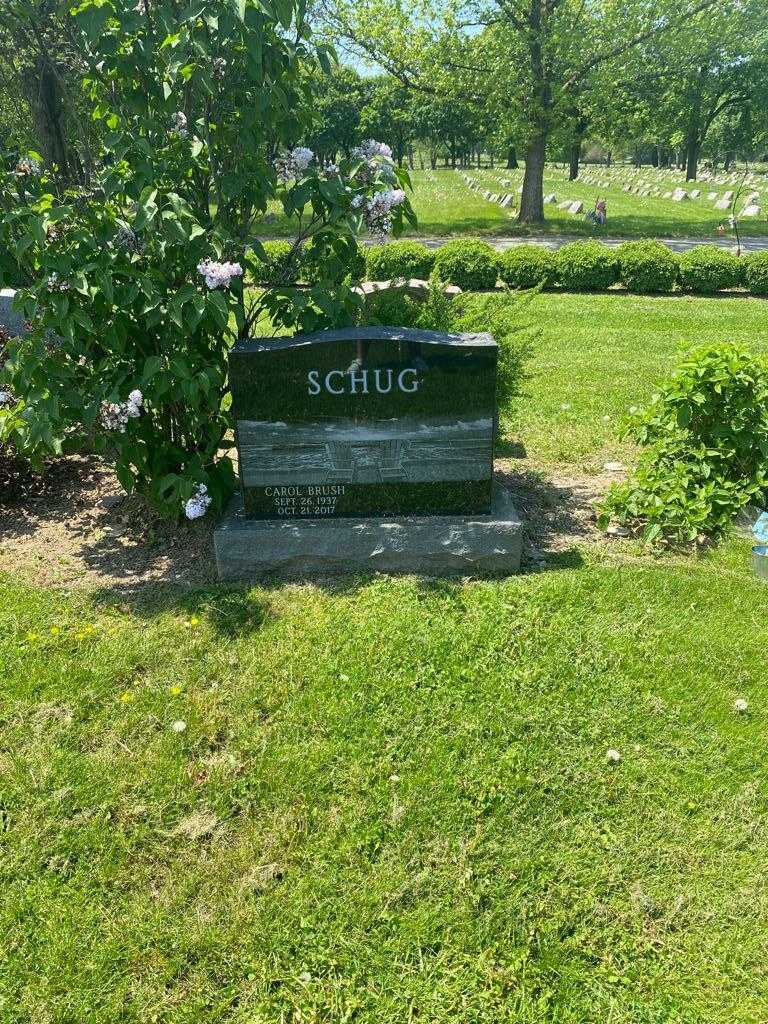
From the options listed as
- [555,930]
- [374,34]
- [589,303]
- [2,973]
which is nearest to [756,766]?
[555,930]

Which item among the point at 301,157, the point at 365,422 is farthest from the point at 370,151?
the point at 365,422

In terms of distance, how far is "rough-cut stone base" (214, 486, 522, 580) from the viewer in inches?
167

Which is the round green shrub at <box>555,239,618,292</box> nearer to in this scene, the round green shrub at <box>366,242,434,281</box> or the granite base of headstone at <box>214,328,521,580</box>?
the round green shrub at <box>366,242,434,281</box>

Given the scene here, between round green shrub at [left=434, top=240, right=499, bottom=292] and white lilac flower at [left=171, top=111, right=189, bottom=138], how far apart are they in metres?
9.51

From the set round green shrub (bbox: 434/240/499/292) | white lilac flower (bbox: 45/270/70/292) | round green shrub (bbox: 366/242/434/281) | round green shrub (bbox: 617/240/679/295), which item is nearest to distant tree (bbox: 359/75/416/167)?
round green shrub (bbox: 434/240/499/292)

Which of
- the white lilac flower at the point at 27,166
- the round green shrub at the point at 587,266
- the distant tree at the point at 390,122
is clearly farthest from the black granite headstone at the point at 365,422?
the distant tree at the point at 390,122

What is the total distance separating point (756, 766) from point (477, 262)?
11.5m

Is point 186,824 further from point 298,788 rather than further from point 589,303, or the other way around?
point 589,303

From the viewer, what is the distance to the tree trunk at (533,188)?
22.3m

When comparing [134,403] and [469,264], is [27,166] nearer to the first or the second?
[134,403]

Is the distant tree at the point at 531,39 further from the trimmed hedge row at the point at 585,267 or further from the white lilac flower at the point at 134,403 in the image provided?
the white lilac flower at the point at 134,403

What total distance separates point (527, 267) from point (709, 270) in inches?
121

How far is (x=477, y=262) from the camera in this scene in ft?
43.4

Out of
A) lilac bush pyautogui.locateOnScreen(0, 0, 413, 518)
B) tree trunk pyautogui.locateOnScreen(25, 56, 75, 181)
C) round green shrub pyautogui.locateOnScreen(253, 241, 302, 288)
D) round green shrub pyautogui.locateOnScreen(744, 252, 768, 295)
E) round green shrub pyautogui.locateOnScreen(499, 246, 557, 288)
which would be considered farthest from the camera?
round green shrub pyautogui.locateOnScreen(499, 246, 557, 288)
